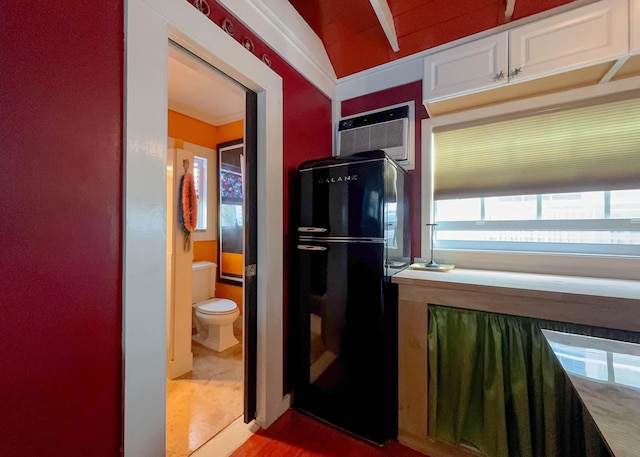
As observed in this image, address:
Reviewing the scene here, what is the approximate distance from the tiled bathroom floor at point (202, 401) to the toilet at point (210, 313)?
169 mm

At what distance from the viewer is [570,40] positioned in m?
1.34

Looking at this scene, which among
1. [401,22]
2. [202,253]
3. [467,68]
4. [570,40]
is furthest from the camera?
[202,253]

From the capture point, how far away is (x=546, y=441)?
44.6 inches

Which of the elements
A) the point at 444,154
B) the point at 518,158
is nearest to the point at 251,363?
the point at 444,154

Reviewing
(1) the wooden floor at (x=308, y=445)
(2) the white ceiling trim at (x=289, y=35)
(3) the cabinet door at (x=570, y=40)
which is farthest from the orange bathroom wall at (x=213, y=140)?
(3) the cabinet door at (x=570, y=40)

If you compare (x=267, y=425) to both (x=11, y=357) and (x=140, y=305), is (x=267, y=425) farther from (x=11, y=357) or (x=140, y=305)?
(x=11, y=357)

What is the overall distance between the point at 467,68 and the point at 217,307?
273cm

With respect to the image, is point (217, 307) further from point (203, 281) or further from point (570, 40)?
point (570, 40)

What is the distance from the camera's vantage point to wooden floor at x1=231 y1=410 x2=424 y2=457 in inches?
54.4

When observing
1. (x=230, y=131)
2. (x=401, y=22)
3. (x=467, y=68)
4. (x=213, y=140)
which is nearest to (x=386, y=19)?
(x=401, y=22)

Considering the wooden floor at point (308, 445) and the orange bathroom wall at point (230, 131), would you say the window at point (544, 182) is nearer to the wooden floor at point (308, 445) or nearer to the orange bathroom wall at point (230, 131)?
the wooden floor at point (308, 445)

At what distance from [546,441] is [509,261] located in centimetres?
95

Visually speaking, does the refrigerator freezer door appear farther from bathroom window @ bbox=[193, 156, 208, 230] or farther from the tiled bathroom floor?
bathroom window @ bbox=[193, 156, 208, 230]

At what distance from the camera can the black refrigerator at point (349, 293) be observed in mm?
1417
